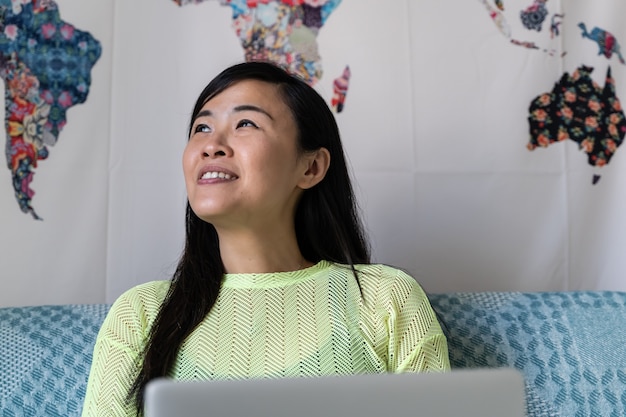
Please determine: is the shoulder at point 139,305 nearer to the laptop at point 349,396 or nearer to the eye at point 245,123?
the eye at point 245,123

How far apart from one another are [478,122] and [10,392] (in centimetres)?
116

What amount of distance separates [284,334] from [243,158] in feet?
0.98

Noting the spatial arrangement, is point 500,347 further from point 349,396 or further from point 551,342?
point 349,396

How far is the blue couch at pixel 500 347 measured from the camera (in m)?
1.25

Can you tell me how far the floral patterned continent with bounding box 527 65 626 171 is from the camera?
1.84 metres

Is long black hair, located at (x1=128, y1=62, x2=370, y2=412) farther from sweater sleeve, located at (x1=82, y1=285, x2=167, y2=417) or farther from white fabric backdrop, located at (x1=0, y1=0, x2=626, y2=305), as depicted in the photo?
white fabric backdrop, located at (x1=0, y1=0, x2=626, y2=305)

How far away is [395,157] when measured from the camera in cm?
176

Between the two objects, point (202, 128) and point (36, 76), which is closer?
point (202, 128)

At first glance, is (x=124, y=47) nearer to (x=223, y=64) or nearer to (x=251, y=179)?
(x=223, y=64)

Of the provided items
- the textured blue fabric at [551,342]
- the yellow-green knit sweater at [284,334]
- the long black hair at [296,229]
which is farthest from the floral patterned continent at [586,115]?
the yellow-green knit sweater at [284,334]

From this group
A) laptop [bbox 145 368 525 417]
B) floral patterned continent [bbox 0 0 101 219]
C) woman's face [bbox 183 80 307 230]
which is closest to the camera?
laptop [bbox 145 368 525 417]

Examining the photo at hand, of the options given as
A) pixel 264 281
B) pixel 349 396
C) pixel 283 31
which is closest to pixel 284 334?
pixel 264 281

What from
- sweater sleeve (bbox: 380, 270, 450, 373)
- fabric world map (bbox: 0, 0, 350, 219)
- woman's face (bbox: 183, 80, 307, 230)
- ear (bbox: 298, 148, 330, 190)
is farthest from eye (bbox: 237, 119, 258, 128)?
fabric world map (bbox: 0, 0, 350, 219)

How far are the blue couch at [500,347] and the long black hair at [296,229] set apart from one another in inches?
6.9
